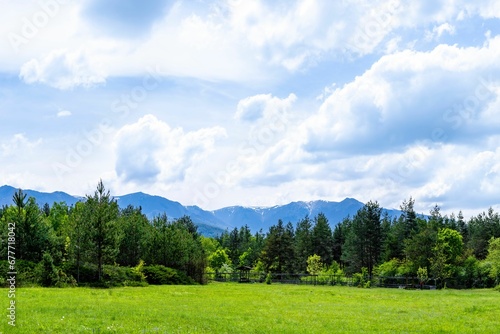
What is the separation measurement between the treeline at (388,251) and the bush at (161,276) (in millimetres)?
39422

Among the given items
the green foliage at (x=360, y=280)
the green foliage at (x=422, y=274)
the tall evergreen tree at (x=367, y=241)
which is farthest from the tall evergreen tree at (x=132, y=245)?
the tall evergreen tree at (x=367, y=241)

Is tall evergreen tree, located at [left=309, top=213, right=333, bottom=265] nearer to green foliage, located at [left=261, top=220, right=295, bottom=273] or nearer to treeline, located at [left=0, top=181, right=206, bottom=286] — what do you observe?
green foliage, located at [left=261, top=220, right=295, bottom=273]

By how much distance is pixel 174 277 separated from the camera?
66.2m

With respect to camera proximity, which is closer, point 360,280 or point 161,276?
point 161,276

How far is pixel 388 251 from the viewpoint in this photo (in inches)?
3878

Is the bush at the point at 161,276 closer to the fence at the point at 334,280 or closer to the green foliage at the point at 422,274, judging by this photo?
the fence at the point at 334,280

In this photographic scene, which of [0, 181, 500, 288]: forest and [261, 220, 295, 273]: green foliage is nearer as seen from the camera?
[0, 181, 500, 288]: forest

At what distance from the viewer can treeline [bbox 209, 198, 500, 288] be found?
261 ft

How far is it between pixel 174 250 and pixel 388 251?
160 ft

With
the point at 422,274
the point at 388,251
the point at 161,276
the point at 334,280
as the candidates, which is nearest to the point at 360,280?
the point at 334,280

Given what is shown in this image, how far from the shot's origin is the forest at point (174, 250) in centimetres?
5281

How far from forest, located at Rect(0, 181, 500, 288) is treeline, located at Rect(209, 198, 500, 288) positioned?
0.68 feet

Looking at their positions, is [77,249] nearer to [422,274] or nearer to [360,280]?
[360,280]

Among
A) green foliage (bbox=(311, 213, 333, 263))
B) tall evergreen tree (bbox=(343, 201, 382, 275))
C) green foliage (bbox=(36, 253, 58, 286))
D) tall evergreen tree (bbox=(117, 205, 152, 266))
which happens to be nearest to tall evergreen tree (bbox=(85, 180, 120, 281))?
green foliage (bbox=(36, 253, 58, 286))
